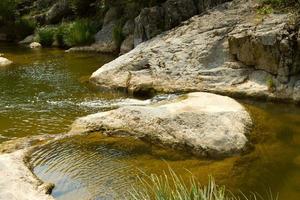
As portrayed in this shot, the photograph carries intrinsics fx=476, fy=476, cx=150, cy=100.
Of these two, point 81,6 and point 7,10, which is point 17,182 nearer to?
point 81,6

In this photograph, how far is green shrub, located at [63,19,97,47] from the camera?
24.8 metres

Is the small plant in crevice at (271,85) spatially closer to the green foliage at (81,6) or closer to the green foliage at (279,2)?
the green foliage at (279,2)

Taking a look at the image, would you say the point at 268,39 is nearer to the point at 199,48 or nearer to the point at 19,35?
the point at 199,48

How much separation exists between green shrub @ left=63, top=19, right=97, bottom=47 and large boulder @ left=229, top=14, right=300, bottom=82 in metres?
11.6

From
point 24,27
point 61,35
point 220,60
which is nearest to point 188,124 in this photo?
point 220,60

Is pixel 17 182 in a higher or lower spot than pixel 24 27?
lower

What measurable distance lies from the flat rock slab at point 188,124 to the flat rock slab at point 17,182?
253cm

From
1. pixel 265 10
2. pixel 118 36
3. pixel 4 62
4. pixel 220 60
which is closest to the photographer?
pixel 220 60

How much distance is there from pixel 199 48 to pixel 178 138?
6108 mm

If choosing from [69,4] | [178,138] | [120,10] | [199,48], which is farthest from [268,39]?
[69,4]

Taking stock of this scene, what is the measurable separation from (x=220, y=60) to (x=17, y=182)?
28.8 feet

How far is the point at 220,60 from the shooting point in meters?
15.1

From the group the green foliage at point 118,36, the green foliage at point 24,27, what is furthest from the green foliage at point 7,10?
the green foliage at point 118,36

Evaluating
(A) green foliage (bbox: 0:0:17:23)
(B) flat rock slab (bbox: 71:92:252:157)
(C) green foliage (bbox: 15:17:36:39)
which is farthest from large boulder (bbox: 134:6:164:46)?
(A) green foliage (bbox: 0:0:17:23)
